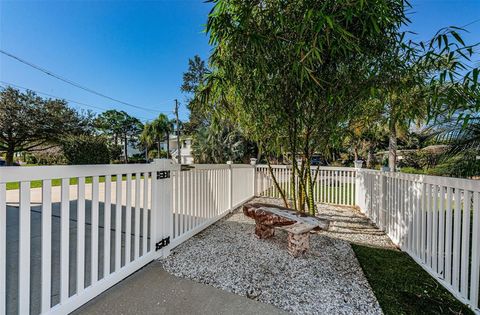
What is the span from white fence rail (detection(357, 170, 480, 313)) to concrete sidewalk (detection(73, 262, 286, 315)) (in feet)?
4.88

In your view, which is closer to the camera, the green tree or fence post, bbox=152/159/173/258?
fence post, bbox=152/159/173/258

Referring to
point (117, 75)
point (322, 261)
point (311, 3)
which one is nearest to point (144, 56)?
point (117, 75)

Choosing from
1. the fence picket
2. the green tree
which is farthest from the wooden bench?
the green tree

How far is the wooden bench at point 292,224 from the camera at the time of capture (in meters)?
2.48

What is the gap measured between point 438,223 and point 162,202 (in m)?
2.85

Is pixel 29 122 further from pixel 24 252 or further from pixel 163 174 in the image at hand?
pixel 24 252

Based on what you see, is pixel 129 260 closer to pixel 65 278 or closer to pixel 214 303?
pixel 65 278

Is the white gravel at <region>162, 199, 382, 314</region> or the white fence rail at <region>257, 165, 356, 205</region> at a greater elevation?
the white fence rail at <region>257, 165, 356, 205</region>

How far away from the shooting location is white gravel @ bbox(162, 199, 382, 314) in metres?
1.76

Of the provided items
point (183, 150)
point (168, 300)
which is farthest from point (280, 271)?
point (183, 150)

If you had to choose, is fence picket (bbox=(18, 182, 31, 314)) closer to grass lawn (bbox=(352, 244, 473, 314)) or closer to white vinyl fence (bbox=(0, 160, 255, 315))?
white vinyl fence (bbox=(0, 160, 255, 315))

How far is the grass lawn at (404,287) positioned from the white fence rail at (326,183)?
8.71 feet

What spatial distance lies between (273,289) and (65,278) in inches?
64.0

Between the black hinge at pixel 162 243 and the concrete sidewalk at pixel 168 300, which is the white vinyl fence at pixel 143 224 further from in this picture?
the concrete sidewalk at pixel 168 300
